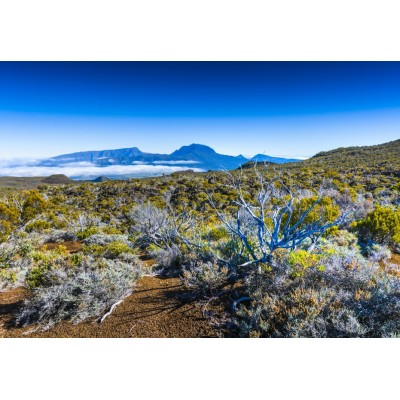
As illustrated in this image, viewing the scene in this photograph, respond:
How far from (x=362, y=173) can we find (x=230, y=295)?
70.8 feet

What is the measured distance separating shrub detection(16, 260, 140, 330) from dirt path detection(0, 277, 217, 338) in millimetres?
134

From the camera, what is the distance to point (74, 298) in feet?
11.8

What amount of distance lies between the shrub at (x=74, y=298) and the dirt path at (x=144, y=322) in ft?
0.44

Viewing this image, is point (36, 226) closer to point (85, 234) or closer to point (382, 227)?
point (85, 234)

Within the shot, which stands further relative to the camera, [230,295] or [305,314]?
[230,295]

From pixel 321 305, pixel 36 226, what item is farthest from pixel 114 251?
pixel 36 226

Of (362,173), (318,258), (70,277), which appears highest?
(362,173)

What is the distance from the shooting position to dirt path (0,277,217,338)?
310 cm

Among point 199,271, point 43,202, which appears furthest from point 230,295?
point 43,202

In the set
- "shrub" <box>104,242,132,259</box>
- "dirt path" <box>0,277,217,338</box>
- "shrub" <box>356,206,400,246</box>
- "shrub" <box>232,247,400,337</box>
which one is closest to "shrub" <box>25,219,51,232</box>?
"shrub" <box>104,242,132,259</box>

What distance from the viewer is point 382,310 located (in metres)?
2.89

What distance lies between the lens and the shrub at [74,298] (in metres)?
3.48

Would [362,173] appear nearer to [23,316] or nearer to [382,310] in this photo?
[382,310]

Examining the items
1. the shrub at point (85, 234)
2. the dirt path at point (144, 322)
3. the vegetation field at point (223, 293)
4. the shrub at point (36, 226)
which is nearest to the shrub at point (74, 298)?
the vegetation field at point (223, 293)
